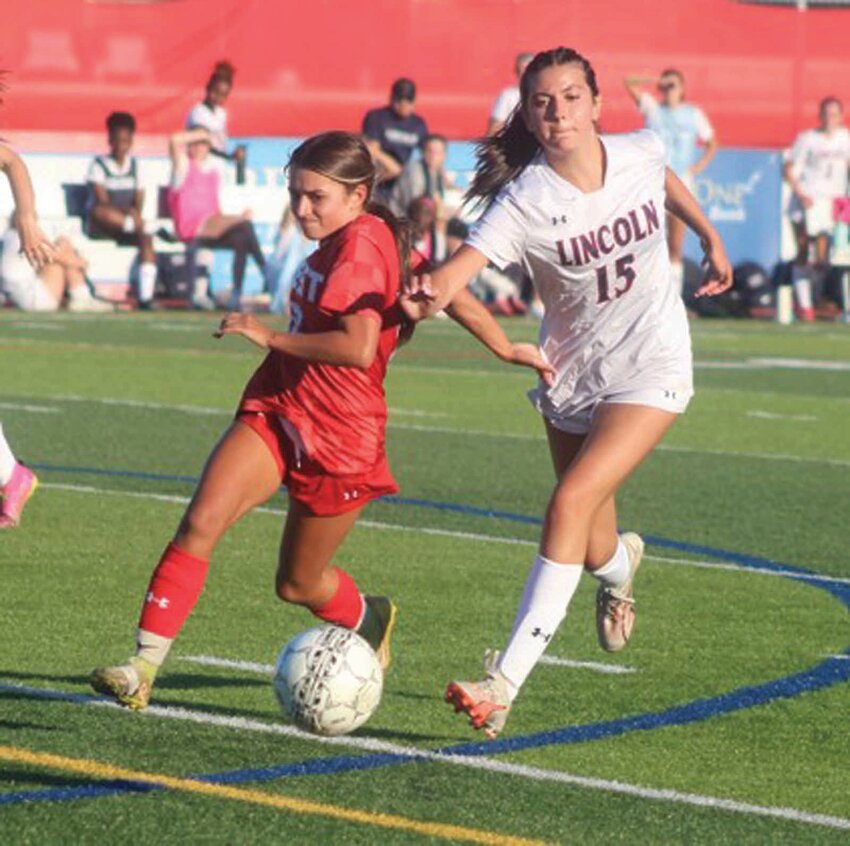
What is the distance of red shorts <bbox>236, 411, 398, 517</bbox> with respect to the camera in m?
7.92

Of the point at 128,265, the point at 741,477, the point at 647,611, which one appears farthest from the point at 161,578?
the point at 128,265

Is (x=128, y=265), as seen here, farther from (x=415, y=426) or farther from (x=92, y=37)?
(x=415, y=426)

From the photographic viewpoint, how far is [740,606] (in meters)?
10.5

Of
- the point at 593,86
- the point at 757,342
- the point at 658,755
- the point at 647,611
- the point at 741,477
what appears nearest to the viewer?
the point at 658,755

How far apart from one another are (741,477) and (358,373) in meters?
7.40

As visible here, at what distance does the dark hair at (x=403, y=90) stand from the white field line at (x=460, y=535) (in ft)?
46.5

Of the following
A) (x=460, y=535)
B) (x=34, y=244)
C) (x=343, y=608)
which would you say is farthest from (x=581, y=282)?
(x=460, y=535)

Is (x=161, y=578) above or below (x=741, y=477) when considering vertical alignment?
above

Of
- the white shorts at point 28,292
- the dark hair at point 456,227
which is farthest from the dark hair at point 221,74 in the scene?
the dark hair at point 456,227

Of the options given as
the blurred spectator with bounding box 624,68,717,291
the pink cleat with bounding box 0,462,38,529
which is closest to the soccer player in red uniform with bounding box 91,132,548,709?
the pink cleat with bounding box 0,462,38,529

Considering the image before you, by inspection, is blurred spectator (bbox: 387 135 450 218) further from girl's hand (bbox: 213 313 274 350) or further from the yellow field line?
the yellow field line

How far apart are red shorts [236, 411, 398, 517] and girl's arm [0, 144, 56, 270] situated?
8.23 ft

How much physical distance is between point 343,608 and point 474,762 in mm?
1153

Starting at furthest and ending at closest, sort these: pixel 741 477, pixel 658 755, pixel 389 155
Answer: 1. pixel 389 155
2. pixel 741 477
3. pixel 658 755
